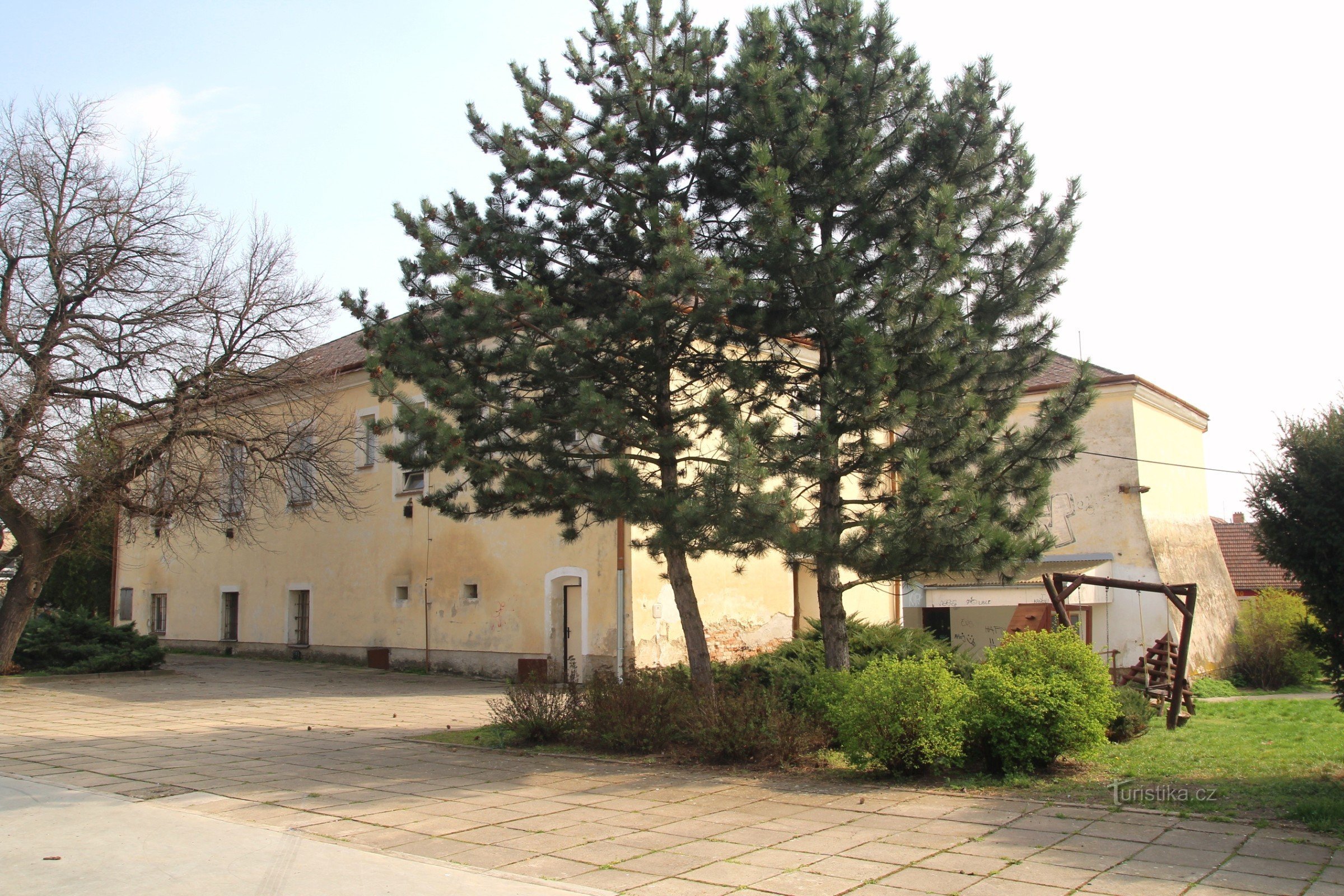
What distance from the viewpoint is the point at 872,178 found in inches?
416

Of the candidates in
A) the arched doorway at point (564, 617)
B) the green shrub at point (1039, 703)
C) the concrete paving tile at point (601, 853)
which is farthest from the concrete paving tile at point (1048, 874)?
the arched doorway at point (564, 617)

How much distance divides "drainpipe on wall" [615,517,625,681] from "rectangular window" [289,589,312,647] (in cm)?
1102

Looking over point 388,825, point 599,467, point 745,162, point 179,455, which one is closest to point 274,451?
point 179,455

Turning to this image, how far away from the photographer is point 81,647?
67.6 feet

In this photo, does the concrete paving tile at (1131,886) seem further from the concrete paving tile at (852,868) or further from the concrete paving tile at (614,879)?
the concrete paving tile at (614,879)

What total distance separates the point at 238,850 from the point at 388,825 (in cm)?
112

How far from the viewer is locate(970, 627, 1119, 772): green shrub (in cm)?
848

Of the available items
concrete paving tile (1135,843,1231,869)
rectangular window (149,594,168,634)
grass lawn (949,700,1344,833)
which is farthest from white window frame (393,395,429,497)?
concrete paving tile (1135,843,1231,869)

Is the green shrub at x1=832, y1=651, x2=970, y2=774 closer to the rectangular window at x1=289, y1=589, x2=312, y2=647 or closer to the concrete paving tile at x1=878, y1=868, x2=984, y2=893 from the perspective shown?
the concrete paving tile at x1=878, y1=868, x2=984, y2=893

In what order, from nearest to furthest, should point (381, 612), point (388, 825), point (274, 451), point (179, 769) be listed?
point (388, 825) → point (179, 769) → point (274, 451) → point (381, 612)

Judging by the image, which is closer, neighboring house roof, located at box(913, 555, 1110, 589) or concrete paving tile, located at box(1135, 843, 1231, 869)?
concrete paving tile, located at box(1135, 843, 1231, 869)

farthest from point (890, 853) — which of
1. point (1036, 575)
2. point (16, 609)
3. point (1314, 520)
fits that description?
point (16, 609)

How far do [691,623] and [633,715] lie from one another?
5.41ft

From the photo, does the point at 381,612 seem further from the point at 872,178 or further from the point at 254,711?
the point at 872,178
